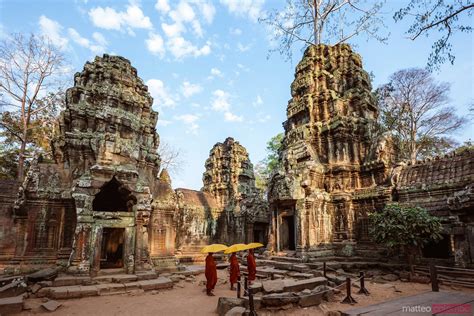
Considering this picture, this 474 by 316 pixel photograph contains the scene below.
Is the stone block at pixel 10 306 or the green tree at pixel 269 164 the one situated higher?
the green tree at pixel 269 164

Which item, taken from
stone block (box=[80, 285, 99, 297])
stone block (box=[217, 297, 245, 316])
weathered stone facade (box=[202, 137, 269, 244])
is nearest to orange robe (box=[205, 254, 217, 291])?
stone block (box=[217, 297, 245, 316])

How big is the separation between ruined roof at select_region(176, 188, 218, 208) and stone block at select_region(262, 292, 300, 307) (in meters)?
15.2

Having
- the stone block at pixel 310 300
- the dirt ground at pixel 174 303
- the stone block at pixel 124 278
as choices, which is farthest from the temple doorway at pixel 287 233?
the stone block at pixel 124 278

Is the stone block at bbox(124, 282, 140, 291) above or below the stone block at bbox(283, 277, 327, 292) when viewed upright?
below

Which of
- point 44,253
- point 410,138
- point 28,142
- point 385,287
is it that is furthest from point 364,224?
point 28,142

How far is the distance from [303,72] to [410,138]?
9712mm

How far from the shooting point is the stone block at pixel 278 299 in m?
6.88

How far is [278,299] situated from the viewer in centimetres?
693

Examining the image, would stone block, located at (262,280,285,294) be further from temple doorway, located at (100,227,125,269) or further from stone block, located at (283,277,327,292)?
temple doorway, located at (100,227,125,269)

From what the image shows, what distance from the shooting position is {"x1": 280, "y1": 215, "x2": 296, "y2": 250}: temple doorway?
15.1 m

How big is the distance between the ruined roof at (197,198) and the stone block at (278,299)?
49.7 feet

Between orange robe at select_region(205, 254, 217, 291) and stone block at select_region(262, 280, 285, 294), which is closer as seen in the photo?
stone block at select_region(262, 280, 285, 294)

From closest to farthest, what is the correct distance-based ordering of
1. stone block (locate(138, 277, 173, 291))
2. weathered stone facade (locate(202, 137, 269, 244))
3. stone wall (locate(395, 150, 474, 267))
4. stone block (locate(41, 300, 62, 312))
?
1. stone block (locate(41, 300, 62, 312))
2. stone block (locate(138, 277, 173, 291))
3. stone wall (locate(395, 150, 474, 267))
4. weathered stone facade (locate(202, 137, 269, 244))

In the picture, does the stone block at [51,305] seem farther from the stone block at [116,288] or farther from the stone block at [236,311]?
the stone block at [236,311]
